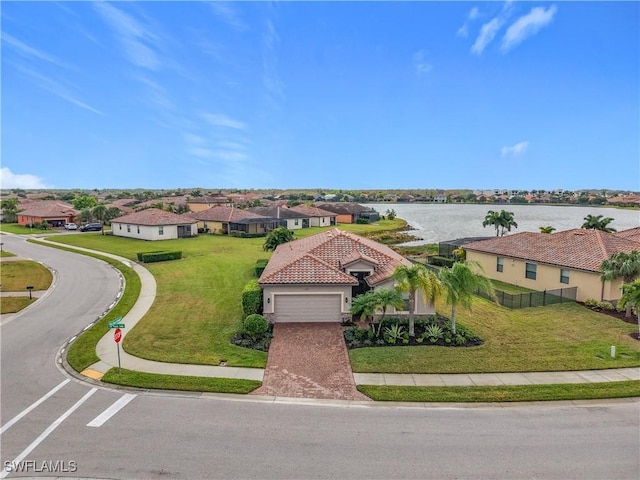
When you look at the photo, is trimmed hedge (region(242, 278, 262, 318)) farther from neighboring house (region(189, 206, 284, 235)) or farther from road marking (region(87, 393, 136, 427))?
neighboring house (region(189, 206, 284, 235))

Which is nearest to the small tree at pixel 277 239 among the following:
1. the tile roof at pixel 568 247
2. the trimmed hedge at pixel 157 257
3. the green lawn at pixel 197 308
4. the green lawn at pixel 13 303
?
the green lawn at pixel 197 308

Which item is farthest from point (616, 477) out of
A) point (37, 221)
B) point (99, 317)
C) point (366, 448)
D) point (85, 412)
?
point (37, 221)

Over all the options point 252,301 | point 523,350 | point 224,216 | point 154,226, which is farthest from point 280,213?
point 523,350

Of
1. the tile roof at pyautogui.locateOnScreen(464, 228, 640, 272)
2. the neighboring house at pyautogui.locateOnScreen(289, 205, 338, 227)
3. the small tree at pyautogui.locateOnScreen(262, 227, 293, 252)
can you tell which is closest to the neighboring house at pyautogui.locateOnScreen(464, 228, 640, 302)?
the tile roof at pyautogui.locateOnScreen(464, 228, 640, 272)

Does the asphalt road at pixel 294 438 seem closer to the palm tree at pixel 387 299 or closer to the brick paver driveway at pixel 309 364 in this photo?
the brick paver driveway at pixel 309 364

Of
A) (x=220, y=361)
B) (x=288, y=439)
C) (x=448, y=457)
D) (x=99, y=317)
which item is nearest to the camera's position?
(x=448, y=457)

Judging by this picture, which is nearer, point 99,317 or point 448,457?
point 448,457

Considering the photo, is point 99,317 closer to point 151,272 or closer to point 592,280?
point 151,272
